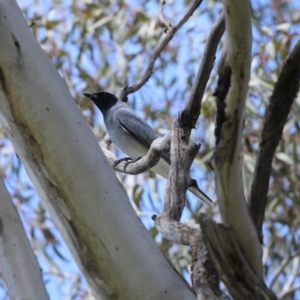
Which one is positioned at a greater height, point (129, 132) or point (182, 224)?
point (129, 132)

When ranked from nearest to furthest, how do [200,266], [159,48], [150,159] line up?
[200,266], [150,159], [159,48]

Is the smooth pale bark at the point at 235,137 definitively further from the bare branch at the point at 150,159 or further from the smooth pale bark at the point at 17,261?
the bare branch at the point at 150,159

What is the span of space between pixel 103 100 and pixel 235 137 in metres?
3.90

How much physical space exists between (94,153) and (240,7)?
0.69 metres

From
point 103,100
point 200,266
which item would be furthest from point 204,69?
point 103,100

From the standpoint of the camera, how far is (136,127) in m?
4.90

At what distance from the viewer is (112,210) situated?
1942 mm

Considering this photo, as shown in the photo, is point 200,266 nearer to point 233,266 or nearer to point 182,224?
point 182,224

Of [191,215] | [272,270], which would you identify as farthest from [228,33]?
→ [272,270]

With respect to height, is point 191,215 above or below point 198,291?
above

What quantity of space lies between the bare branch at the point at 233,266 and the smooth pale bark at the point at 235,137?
0.8 inches

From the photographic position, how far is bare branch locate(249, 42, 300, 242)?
151 centimetres

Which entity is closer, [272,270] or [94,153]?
[94,153]

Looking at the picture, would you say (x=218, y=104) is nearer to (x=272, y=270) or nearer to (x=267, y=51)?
(x=267, y=51)
